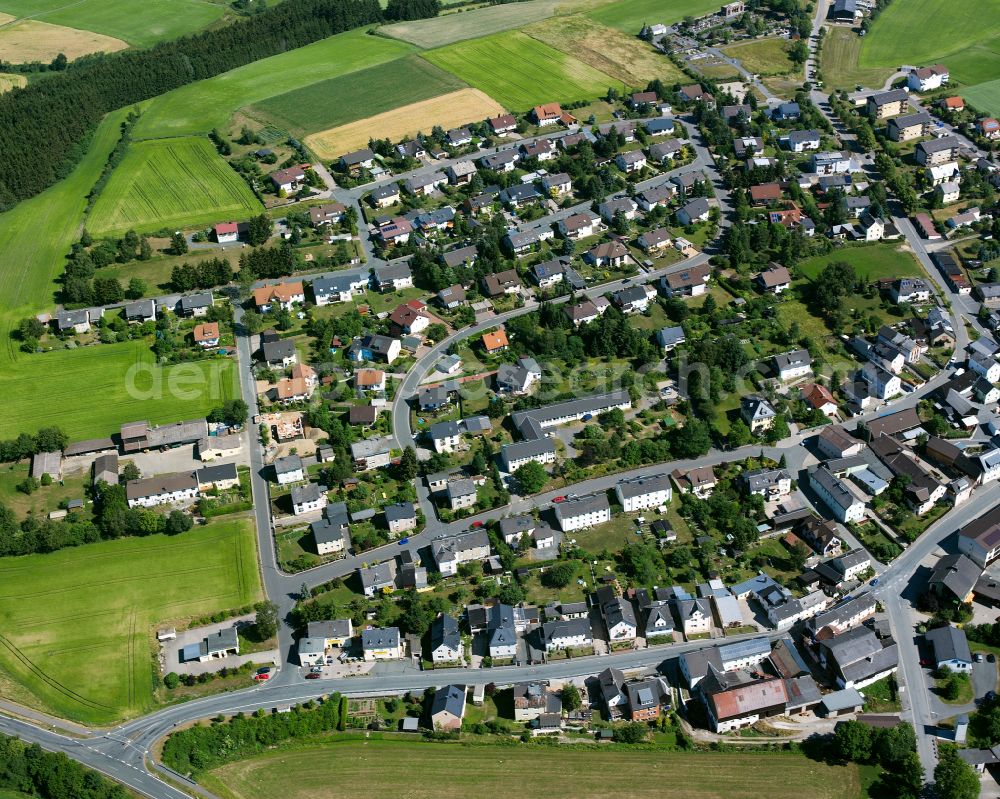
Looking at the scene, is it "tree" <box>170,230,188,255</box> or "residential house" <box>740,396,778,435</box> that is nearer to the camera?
"residential house" <box>740,396,778,435</box>

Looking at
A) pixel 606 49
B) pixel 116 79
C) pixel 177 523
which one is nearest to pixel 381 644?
pixel 177 523

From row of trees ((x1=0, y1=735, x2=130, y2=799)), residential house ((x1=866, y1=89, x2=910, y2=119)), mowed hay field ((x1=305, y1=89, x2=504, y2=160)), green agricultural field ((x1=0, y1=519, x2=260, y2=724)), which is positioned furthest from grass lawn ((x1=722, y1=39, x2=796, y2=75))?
row of trees ((x1=0, y1=735, x2=130, y2=799))

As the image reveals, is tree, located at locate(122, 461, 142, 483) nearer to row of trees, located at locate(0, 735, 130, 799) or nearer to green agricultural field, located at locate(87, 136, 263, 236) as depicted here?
row of trees, located at locate(0, 735, 130, 799)

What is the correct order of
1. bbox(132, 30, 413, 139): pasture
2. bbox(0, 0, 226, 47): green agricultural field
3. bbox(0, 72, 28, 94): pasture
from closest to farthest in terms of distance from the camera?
1. bbox(132, 30, 413, 139): pasture
2. bbox(0, 72, 28, 94): pasture
3. bbox(0, 0, 226, 47): green agricultural field

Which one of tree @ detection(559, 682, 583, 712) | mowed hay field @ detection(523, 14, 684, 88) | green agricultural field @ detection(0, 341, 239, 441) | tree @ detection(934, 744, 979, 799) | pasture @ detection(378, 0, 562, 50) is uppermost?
pasture @ detection(378, 0, 562, 50)

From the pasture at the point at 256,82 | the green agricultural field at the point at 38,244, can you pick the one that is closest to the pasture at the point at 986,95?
the pasture at the point at 256,82

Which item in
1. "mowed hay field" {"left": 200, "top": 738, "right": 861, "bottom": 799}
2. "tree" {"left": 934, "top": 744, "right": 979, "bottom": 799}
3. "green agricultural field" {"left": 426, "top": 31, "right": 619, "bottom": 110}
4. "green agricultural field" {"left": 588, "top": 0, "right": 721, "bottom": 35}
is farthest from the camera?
"green agricultural field" {"left": 588, "top": 0, "right": 721, "bottom": 35}

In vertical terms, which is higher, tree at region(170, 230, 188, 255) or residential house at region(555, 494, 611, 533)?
tree at region(170, 230, 188, 255)

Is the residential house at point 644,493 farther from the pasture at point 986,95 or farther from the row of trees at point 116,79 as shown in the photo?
the row of trees at point 116,79
